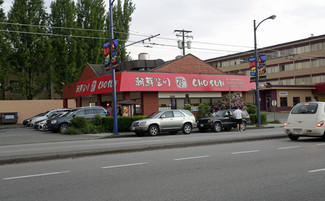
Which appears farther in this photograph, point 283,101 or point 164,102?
point 283,101

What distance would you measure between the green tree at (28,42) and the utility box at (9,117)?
3.18 m

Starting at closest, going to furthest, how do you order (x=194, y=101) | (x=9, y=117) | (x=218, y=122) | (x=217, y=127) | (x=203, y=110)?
(x=217, y=127) < (x=218, y=122) < (x=203, y=110) < (x=194, y=101) < (x=9, y=117)

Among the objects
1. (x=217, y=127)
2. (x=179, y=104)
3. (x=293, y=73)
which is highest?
(x=293, y=73)

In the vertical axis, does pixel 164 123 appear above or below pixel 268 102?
below

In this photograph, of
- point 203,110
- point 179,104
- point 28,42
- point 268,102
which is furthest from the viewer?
point 268,102

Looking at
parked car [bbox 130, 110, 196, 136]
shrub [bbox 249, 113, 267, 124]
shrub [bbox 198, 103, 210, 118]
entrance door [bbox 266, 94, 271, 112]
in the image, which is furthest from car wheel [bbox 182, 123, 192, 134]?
entrance door [bbox 266, 94, 271, 112]

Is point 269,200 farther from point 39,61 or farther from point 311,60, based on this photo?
point 311,60

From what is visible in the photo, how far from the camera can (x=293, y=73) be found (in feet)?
219

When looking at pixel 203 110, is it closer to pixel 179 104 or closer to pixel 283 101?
pixel 179 104

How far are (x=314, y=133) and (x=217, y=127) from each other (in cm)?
981

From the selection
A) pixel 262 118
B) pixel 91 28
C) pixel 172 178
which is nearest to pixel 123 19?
pixel 91 28

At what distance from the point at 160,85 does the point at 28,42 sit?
63.7 ft

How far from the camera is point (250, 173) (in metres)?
7.41

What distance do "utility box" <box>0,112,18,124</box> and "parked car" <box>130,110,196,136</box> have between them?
2469 centimetres
